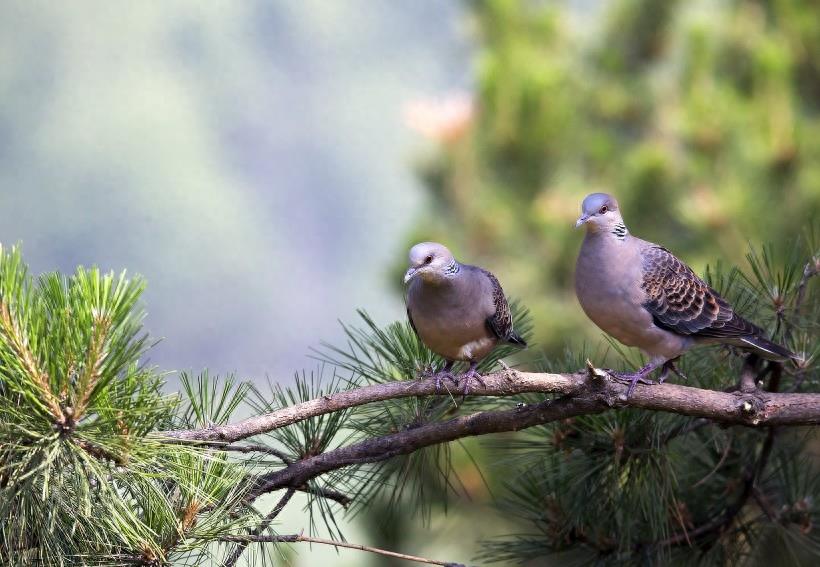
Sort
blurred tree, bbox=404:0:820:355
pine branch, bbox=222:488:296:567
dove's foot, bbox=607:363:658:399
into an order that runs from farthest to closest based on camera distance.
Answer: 1. blurred tree, bbox=404:0:820:355
2. dove's foot, bbox=607:363:658:399
3. pine branch, bbox=222:488:296:567

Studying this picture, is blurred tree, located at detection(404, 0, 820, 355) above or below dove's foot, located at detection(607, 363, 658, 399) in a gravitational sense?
above

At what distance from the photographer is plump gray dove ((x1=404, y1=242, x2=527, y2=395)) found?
1.86 m

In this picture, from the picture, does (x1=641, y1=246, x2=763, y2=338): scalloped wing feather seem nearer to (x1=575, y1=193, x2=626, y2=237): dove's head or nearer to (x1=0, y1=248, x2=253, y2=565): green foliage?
(x1=575, y1=193, x2=626, y2=237): dove's head

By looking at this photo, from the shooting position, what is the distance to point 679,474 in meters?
1.95

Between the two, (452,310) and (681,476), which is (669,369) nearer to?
(681,476)

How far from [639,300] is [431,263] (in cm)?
40

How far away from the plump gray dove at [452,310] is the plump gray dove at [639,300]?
174mm

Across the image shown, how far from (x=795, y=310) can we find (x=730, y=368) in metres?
0.16

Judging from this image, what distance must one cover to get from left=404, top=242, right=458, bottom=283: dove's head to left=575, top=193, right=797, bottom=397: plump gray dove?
25 centimetres

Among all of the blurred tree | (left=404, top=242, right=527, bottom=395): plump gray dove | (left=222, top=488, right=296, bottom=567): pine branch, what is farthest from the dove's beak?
the blurred tree

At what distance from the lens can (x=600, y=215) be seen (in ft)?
6.38

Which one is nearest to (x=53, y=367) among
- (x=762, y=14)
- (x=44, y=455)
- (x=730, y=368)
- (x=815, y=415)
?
(x=44, y=455)

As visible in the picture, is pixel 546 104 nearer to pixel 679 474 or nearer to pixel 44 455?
pixel 679 474

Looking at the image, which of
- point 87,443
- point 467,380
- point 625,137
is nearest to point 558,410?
point 467,380
